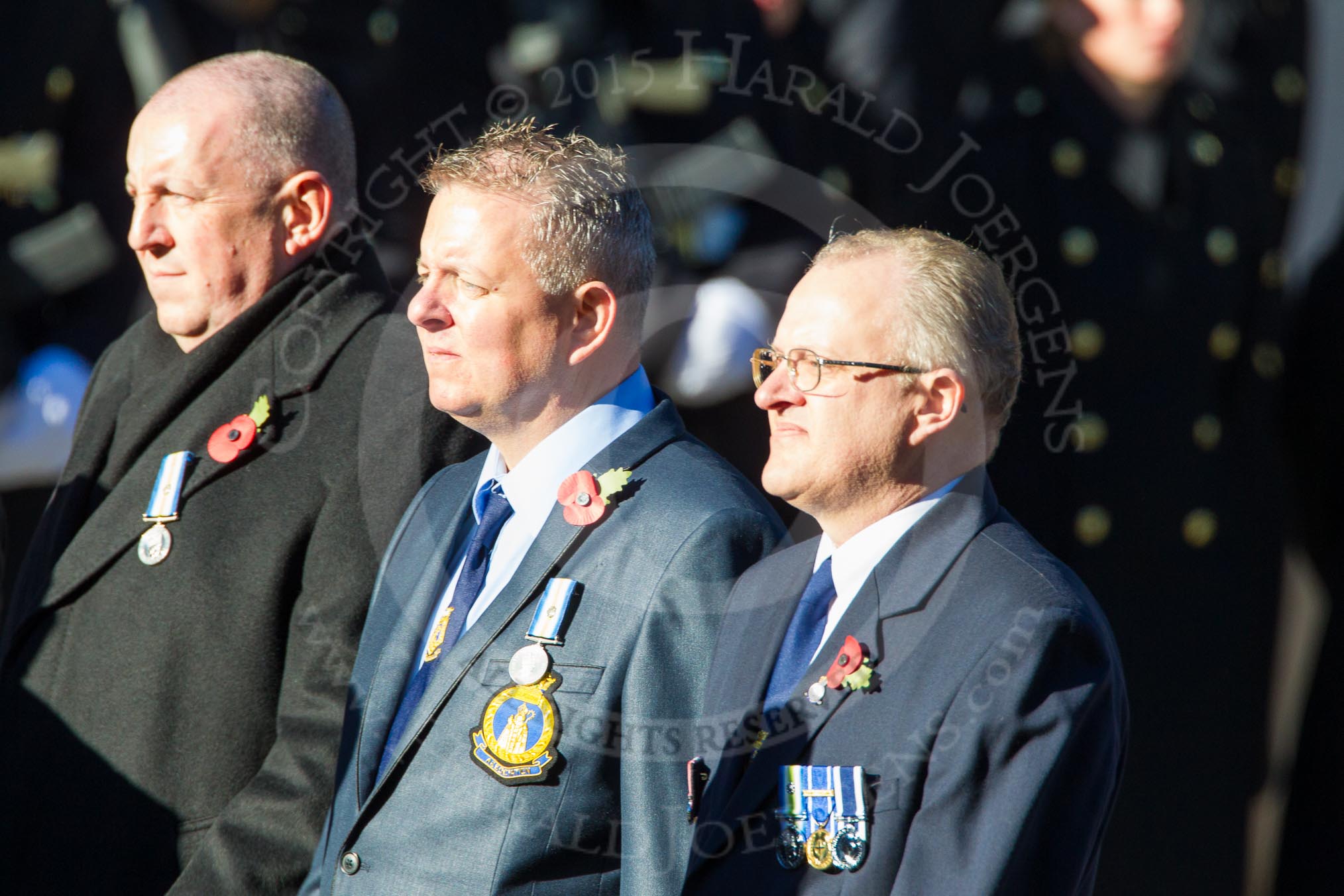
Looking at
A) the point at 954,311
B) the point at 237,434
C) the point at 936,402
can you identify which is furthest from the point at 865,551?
the point at 237,434

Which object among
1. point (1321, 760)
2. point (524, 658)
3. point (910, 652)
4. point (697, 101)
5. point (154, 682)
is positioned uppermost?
point (697, 101)

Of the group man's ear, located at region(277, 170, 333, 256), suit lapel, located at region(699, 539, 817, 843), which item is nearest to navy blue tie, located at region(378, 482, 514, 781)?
suit lapel, located at region(699, 539, 817, 843)

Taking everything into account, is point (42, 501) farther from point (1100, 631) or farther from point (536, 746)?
point (1100, 631)

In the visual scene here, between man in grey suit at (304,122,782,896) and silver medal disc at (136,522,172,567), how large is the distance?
41 cm

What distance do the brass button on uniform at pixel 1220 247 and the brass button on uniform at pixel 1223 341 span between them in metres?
0.12

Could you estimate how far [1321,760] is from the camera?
2701 mm

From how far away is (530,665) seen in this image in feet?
7.12

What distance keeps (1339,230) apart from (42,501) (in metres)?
3.04

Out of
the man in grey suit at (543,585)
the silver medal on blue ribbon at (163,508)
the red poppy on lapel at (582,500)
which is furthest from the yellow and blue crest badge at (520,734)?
the silver medal on blue ribbon at (163,508)

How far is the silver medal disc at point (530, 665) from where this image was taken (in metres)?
2.16

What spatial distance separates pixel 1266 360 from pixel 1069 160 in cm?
54

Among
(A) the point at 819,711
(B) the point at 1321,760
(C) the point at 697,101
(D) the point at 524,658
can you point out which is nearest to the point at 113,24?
(C) the point at 697,101

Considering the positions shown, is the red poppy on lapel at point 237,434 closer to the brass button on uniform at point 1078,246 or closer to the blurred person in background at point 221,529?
the blurred person in background at point 221,529

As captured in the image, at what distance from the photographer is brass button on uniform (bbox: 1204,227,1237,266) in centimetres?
287
